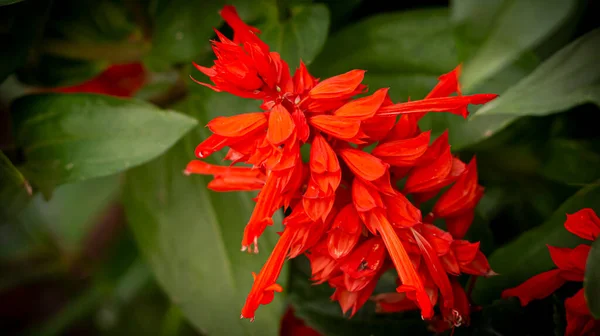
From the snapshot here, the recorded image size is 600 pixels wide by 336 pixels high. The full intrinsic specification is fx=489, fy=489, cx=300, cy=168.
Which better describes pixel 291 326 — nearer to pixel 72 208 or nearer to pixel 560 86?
pixel 560 86

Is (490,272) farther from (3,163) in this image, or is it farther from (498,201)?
(3,163)

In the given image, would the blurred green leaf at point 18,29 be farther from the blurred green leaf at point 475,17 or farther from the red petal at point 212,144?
the blurred green leaf at point 475,17

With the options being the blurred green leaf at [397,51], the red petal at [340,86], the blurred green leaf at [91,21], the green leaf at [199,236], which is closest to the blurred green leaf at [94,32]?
the blurred green leaf at [91,21]

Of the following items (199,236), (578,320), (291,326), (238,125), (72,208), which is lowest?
(72,208)

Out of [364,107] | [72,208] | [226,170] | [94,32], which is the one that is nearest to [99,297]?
[72,208]

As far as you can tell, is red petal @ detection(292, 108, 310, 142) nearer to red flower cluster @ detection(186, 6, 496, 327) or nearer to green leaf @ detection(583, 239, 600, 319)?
red flower cluster @ detection(186, 6, 496, 327)

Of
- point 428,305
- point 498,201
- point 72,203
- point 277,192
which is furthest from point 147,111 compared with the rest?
point 72,203

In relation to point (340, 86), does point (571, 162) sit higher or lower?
lower
